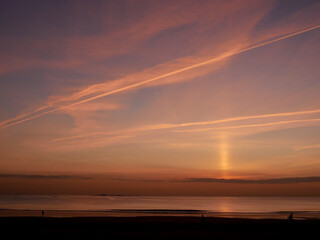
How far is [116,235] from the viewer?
84.4 ft

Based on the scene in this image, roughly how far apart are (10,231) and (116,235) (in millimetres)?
9436

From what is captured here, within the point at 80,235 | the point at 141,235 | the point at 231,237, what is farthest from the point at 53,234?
the point at 231,237

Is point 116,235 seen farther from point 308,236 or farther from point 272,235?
point 308,236

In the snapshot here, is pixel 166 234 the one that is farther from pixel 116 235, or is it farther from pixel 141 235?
pixel 116 235

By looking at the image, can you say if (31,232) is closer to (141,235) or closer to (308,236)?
(141,235)

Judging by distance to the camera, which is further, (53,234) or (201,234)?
(201,234)

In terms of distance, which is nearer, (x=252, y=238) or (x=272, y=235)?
(x=252, y=238)

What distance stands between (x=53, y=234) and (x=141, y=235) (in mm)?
7414

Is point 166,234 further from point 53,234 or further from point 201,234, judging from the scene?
point 53,234

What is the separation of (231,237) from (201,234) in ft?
9.08

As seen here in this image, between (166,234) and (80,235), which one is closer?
(80,235)

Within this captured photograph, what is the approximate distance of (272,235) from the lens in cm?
2734

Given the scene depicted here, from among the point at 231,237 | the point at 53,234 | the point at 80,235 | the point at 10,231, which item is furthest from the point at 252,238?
the point at 10,231

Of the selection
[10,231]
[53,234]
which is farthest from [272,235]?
[10,231]
